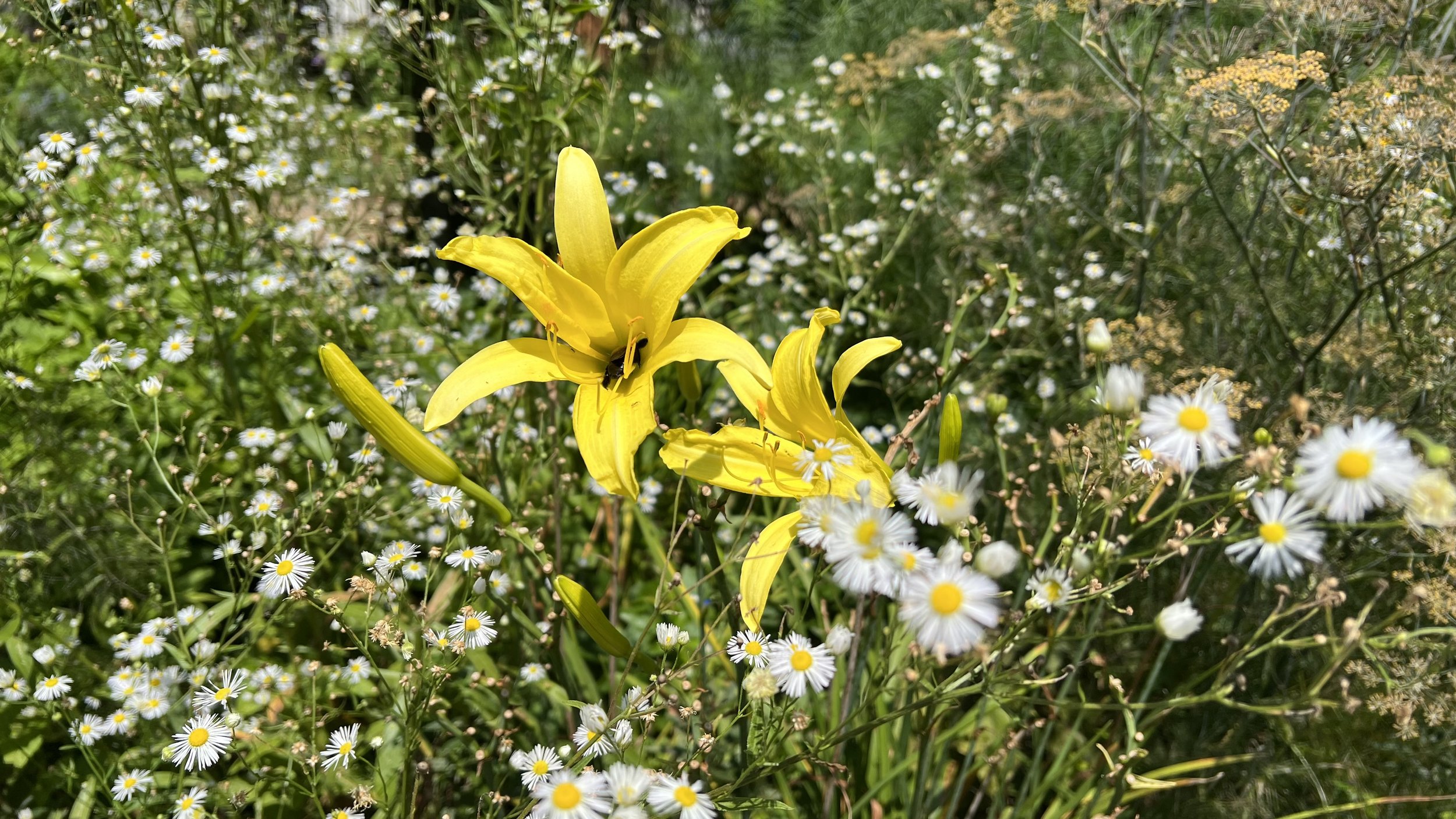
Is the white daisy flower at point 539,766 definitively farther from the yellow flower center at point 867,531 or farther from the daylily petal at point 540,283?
the daylily petal at point 540,283

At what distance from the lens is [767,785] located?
1971 millimetres

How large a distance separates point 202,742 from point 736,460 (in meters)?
0.98

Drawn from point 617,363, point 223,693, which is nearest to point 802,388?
point 617,363

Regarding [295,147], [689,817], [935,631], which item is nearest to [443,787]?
[689,817]

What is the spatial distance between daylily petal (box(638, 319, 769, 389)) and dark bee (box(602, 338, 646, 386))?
114 mm

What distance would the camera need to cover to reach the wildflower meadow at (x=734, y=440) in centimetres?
119

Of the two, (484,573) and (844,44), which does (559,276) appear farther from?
(844,44)

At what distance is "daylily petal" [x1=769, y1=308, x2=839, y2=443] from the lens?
1.21 m

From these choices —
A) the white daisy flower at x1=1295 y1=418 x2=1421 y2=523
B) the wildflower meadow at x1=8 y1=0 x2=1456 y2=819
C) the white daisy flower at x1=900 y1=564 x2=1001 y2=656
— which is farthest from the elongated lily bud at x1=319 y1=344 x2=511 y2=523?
the white daisy flower at x1=1295 y1=418 x2=1421 y2=523

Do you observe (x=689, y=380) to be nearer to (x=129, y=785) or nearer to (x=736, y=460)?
(x=736, y=460)

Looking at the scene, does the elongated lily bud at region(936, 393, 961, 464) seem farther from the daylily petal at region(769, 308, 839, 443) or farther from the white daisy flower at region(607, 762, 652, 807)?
the white daisy flower at region(607, 762, 652, 807)

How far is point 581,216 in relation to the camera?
1.38m

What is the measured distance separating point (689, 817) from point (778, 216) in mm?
3286

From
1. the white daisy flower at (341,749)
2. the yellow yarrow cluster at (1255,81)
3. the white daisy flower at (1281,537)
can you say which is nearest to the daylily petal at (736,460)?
the white daisy flower at (1281,537)
